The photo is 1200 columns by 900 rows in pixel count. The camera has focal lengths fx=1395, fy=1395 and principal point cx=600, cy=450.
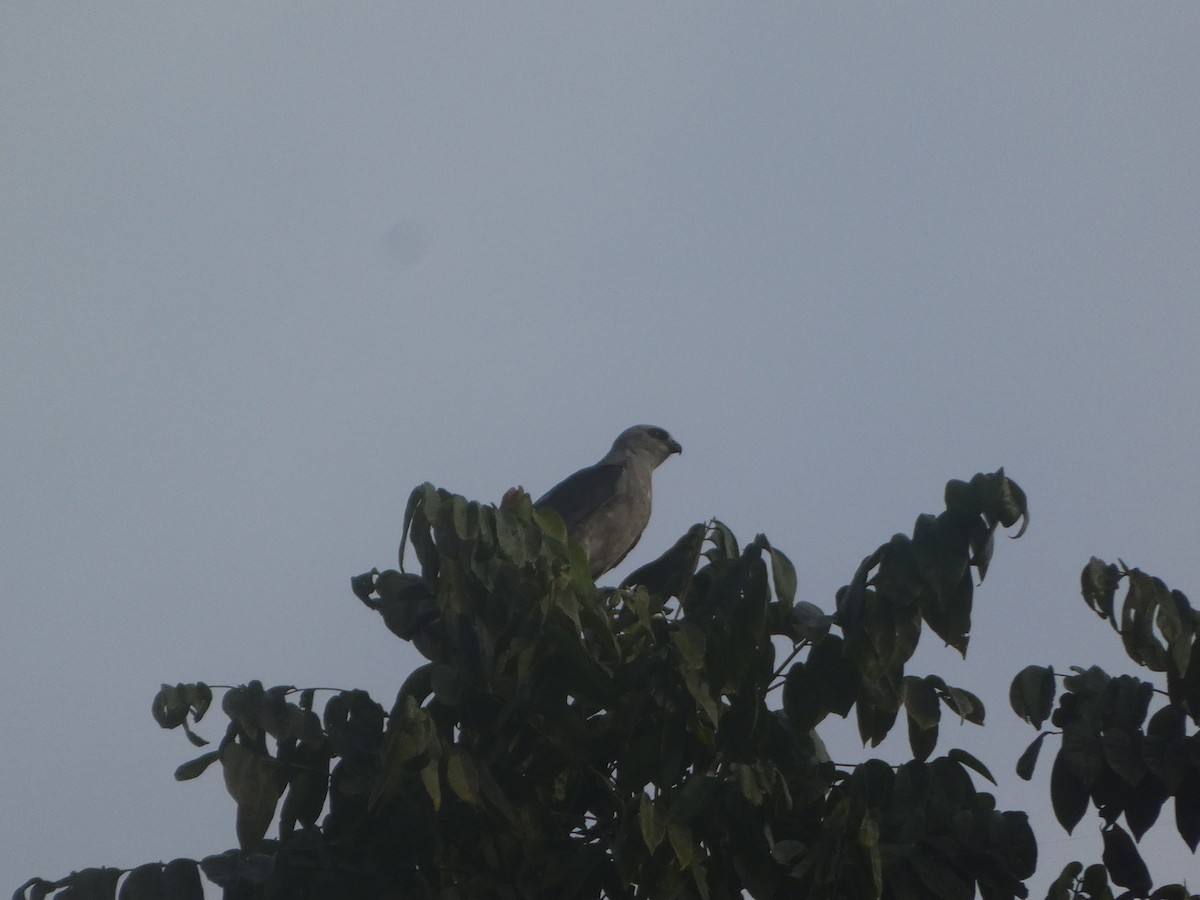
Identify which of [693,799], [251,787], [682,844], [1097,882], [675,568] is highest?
[675,568]

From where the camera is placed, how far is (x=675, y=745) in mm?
3662

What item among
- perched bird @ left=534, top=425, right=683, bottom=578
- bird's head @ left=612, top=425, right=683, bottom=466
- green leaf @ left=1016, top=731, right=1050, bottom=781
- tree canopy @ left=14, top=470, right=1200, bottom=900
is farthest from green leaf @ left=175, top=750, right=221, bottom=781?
bird's head @ left=612, top=425, right=683, bottom=466

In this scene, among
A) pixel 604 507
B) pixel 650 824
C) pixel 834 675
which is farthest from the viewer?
pixel 604 507

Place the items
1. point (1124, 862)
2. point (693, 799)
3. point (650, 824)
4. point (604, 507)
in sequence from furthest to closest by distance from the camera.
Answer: point (604, 507) → point (1124, 862) → point (693, 799) → point (650, 824)

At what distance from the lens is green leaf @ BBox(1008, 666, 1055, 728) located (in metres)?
3.55

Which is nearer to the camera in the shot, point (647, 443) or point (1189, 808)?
point (1189, 808)

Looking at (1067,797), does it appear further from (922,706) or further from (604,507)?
(604,507)

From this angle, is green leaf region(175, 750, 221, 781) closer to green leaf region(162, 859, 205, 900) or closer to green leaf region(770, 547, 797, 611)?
green leaf region(162, 859, 205, 900)

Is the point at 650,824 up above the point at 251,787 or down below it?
below

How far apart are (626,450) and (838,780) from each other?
573 cm

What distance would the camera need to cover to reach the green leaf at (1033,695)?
11.6ft

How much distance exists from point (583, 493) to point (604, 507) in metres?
0.16

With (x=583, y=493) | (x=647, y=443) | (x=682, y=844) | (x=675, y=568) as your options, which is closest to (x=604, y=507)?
(x=583, y=493)

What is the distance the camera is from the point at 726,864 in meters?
3.63
